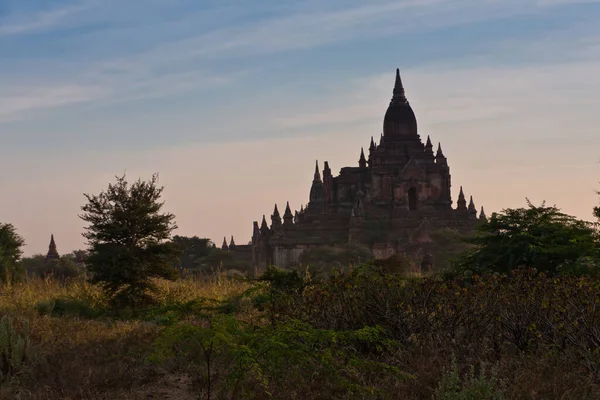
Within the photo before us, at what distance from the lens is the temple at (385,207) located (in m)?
66.0

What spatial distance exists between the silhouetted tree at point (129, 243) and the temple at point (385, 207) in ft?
152

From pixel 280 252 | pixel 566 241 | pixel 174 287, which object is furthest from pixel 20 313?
pixel 280 252

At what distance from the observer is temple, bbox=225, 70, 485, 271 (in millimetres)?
66000

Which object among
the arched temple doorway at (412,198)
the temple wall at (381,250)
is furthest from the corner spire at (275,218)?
the arched temple doorway at (412,198)

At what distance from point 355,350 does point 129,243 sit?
28.3 ft

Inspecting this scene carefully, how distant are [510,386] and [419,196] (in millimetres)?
62645

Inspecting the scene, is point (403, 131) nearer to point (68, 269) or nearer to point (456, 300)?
point (68, 269)

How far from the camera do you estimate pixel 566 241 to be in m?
14.7

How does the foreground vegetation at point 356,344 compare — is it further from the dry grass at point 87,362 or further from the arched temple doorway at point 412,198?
the arched temple doorway at point 412,198

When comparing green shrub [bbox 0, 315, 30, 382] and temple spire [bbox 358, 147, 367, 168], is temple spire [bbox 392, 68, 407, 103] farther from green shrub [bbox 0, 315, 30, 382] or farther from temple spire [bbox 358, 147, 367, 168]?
green shrub [bbox 0, 315, 30, 382]

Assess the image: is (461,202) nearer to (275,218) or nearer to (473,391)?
(275,218)

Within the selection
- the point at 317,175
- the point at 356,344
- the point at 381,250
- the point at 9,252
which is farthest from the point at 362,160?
the point at 356,344

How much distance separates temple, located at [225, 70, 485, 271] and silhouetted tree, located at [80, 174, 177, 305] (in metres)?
46.2

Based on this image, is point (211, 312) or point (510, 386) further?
point (211, 312)
